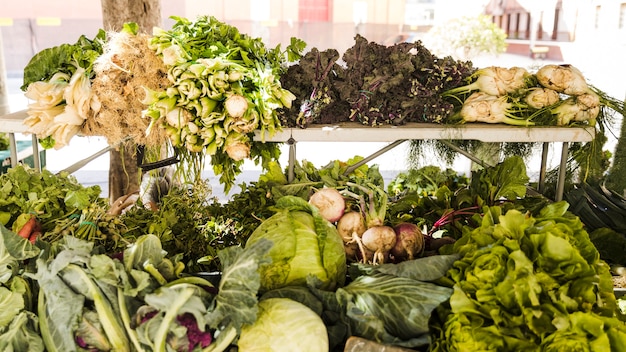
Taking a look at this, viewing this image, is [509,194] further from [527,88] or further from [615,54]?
[615,54]

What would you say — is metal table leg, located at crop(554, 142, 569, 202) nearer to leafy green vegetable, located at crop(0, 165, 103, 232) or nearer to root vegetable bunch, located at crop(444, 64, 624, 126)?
root vegetable bunch, located at crop(444, 64, 624, 126)

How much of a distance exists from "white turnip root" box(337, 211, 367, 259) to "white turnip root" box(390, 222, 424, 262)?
0.16 metres

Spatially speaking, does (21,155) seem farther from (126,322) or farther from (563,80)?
(563,80)

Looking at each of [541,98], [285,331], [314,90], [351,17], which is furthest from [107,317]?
[351,17]

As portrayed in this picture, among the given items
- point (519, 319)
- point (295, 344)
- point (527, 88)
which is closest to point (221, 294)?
point (295, 344)

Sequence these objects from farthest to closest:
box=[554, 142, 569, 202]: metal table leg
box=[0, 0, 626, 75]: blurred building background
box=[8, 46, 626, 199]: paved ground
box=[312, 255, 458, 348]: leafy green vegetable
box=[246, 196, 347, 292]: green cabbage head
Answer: box=[0, 0, 626, 75]: blurred building background → box=[8, 46, 626, 199]: paved ground → box=[554, 142, 569, 202]: metal table leg → box=[246, 196, 347, 292]: green cabbage head → box=[312, 255, 458, 348]: leafy green vegetable

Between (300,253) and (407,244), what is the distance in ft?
1.70

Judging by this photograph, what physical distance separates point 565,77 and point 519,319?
1.67 metres

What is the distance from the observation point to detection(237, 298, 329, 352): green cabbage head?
152cm

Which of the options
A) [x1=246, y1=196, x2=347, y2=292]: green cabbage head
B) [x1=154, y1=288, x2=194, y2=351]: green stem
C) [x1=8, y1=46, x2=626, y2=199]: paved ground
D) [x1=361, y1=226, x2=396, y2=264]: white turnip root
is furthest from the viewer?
[x1=8, y1=46, x2=626, y2=199]: paved ground

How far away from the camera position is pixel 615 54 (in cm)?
719

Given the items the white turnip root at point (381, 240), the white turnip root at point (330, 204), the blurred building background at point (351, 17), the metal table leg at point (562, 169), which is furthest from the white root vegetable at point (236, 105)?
the blurred building background at point (351, 17)

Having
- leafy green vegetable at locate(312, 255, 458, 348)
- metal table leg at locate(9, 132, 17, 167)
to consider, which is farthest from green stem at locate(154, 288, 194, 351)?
metal table leg at locate(9, 132, 17, 167)

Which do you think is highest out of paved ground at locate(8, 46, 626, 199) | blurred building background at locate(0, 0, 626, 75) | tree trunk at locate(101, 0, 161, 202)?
blurred building background at locate(0, 0, 626, 75)
